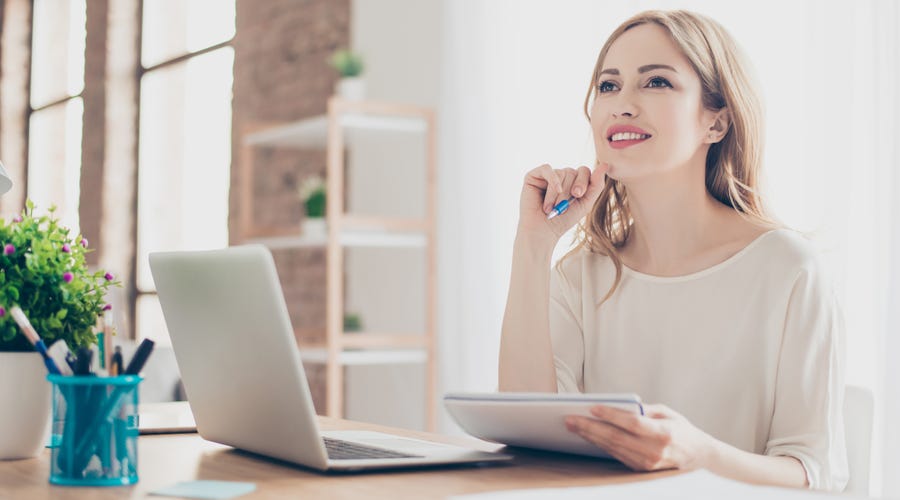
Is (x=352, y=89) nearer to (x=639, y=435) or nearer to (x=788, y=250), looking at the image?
(x=788, y=250)

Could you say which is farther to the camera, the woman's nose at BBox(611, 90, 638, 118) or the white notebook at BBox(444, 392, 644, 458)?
the woman's nose at BBox(611, 90, 638, 118)

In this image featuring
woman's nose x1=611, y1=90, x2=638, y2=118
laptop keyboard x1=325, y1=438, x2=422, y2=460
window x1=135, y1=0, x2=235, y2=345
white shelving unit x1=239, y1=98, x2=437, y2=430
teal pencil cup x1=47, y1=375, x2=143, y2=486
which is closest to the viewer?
teal pencil cup x1=47, y1=375, x2=143, y2=486

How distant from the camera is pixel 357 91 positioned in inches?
Answer: 154

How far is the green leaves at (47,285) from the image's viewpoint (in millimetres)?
1233

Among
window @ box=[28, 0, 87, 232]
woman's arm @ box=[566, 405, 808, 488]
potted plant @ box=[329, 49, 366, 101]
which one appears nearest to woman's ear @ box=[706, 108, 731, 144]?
woman's arm @ box=[566, 405, 808, 488]

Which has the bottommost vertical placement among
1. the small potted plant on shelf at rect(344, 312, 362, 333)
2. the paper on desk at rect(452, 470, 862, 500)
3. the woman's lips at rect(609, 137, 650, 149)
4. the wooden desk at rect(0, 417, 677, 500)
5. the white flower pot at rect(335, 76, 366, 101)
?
the small potted plant on shelf at rect(344, 312, 362, 333)

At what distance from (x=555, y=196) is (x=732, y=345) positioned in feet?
1.19

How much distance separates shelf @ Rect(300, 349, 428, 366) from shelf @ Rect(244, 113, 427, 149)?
0.80 m

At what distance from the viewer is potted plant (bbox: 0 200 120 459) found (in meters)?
1.23

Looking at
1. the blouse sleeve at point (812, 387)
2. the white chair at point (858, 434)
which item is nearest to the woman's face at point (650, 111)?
the blouse sleeve at point (812, 387)

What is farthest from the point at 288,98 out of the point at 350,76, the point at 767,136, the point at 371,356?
the point at 767,136

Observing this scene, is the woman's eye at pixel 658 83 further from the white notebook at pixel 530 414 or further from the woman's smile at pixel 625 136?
the white notebook at pixel 530 414

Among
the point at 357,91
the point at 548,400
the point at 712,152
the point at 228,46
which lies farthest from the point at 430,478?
the point at 228,46

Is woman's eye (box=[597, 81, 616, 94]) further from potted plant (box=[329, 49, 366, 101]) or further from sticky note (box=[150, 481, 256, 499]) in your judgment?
potted plant (box=[329, 49, 366, 101])
